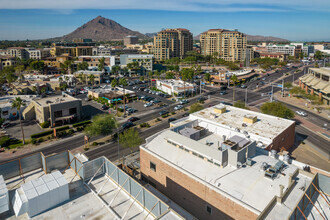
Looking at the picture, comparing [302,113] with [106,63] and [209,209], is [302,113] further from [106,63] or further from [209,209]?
[106,63]

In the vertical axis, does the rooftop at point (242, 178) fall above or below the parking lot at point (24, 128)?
above

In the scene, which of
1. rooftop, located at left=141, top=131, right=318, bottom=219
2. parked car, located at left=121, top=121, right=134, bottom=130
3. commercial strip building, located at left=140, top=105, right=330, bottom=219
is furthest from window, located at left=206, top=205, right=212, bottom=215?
parked car, located at left=121, top=121, right=134, bottom=130

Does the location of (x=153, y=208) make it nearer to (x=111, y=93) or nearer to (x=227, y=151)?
(x=227, y=151)

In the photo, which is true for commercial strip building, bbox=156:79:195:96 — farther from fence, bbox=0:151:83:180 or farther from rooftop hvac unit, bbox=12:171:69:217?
rooftop hvac unit, bbox=12:171:69:217

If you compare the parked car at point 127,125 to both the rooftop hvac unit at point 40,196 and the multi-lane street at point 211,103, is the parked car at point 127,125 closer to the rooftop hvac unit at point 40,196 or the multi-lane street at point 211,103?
the multi-lane street at point 211,103

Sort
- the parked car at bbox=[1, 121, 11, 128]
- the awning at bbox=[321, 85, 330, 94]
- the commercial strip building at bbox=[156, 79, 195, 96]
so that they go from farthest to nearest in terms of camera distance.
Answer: the commercial strip building at bbox=[156, 79, 195, 96]
the awning at bbox=[321, 85, 330, 94]
the parked car at bbox=[1, 121, 11, 128]

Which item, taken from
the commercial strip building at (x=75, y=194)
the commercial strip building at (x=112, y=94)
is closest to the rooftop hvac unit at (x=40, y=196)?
the commercial strip building at (x=75, y=194)
